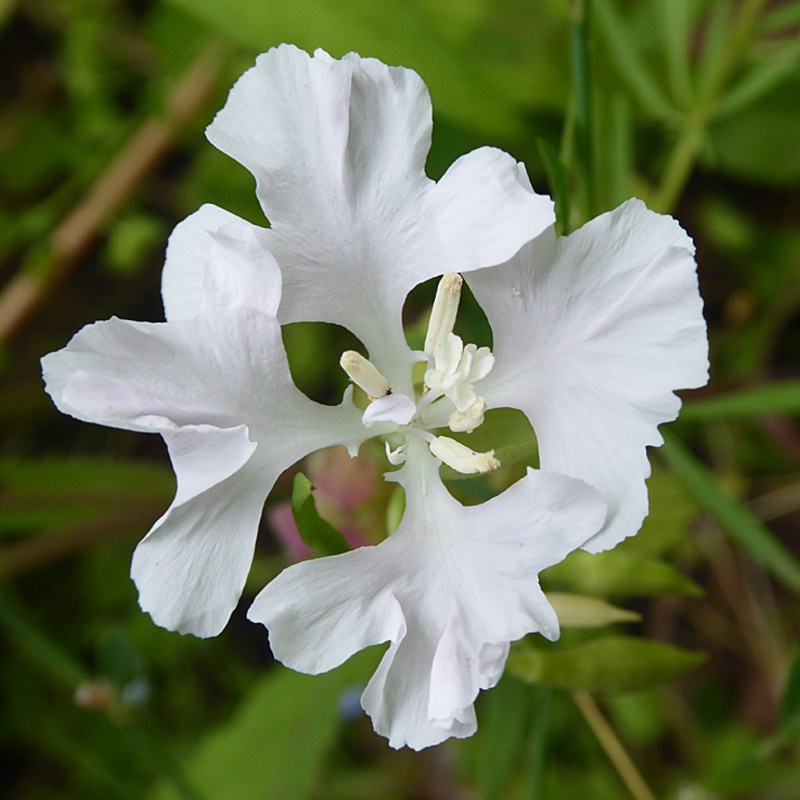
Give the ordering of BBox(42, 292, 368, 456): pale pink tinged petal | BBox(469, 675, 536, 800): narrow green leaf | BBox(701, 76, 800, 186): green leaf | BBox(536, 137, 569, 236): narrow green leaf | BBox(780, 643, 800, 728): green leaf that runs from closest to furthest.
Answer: BBox(42, 292, 368, 456): pale pink tinged petal → BBox(536, 137, 569, 236): narrow green leaf → BBox(780, 643, 800, 728): green leaf → BBox(469, 675, 536, 800): narrow green leaf → BBox(701, 76, 800, 186): green leaf

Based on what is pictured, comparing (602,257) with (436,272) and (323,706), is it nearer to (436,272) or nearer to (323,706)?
(436,272)

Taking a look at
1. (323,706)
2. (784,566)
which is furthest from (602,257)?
(323,706)

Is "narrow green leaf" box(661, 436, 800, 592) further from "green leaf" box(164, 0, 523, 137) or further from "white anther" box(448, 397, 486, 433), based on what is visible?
"green leaf" box(164, 0, 523, 137)

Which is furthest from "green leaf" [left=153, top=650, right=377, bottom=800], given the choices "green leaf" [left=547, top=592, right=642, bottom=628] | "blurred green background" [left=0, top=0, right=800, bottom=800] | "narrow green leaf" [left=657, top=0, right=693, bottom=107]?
"narrow green leaf" [left=657, top=0, right=693, bottom=107]

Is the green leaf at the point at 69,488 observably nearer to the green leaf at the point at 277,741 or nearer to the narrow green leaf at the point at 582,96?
the green leaf at the point at 277,741

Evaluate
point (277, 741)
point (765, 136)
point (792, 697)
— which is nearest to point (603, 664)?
point (792, 697)

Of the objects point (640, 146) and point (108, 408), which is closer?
point (108, 408)

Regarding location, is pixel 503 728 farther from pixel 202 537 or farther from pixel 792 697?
pixel 202 537
